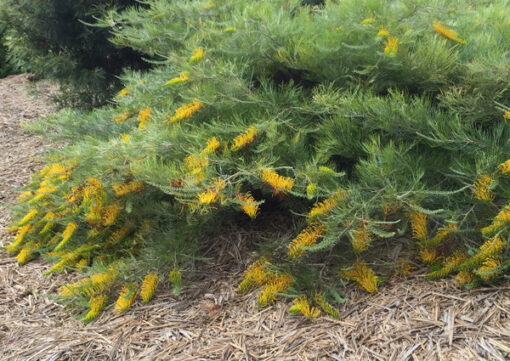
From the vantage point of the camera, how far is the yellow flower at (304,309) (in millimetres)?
2016

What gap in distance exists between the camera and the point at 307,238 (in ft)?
6.85

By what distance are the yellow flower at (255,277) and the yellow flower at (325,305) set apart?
0.28 m

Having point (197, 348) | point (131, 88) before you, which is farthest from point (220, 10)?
point (197, 348)

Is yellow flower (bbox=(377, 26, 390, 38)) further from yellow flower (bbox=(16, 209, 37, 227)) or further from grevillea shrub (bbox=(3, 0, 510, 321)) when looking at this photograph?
yellow flower (bbox=(16, 209, 37, 227))

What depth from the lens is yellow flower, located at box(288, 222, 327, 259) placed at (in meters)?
2.08

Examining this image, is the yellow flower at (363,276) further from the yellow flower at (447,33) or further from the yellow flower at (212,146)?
the yellow flower at (447,33)

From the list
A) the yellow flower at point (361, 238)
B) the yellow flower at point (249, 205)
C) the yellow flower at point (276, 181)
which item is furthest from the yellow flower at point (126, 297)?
the yellow flower at point (361, 238)

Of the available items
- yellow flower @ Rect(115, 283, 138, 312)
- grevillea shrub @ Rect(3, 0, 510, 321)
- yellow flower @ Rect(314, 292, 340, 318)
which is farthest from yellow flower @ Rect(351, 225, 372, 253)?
yellow flower @ Rect(115, 283, 138, 312)

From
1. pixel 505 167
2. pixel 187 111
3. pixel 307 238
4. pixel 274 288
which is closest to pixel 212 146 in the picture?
pixel 187 111

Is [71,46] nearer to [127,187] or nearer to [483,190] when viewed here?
A: [127,187]

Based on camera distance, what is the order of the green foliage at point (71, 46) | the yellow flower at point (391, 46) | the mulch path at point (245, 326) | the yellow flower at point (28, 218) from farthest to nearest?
the green foliage at point (71, 46) → the yellow flower at point (28, 218) → the yellow flower at point (391, 46) → the mulch path at point (245, 326)

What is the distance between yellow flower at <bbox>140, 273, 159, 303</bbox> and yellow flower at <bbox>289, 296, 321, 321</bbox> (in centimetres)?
76

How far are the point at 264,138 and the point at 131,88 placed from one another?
57.7 inches

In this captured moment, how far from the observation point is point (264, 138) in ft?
7.79
